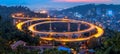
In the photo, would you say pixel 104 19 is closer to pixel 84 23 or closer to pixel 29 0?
pixel 84 23

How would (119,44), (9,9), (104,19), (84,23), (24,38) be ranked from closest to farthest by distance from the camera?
1. (119,44)
2. (24,38)
3. (84,23)
4. (9,9)
5. (104,19)

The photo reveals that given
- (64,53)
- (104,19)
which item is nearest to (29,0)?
(104,19)

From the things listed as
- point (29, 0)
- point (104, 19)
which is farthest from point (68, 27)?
point (29, 0)

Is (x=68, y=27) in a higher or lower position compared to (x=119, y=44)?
lower

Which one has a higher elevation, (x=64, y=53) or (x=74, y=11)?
(x=64, y=53)

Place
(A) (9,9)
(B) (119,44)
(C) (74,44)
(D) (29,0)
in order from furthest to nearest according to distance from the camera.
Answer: (D) (29,0), (A) (9,9), (C) (74,44), (B) (119,44)

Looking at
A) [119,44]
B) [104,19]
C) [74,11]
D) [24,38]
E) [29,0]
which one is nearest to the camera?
[119,44]

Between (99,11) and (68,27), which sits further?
(99,11)

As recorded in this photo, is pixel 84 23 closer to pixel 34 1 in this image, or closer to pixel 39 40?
pixel 39 40

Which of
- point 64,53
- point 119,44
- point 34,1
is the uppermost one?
point 119,44
